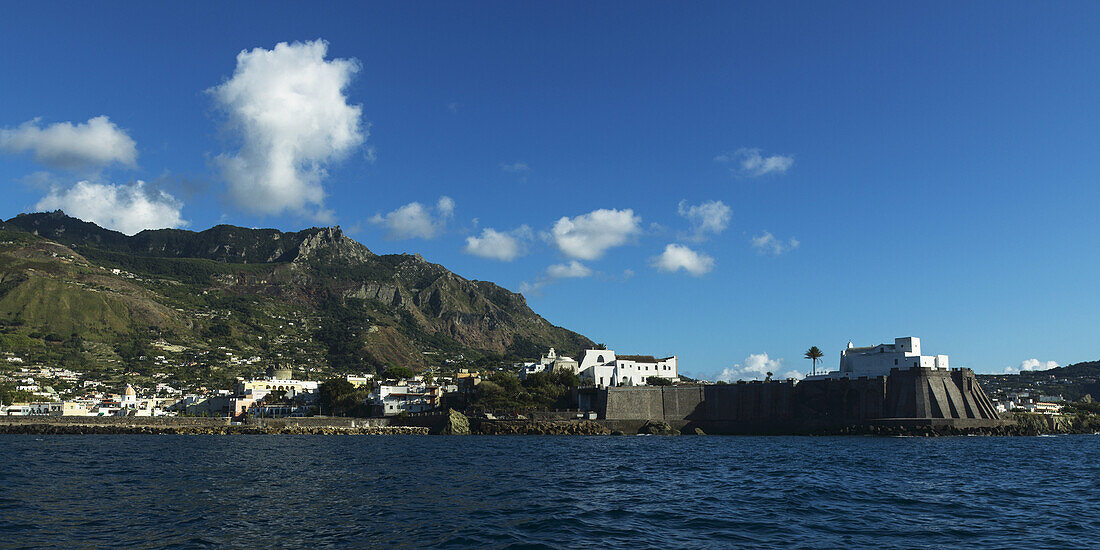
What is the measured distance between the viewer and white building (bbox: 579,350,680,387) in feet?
443

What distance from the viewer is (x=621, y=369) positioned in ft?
447

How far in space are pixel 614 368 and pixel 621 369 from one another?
1346 mm

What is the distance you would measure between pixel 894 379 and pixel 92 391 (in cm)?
17704

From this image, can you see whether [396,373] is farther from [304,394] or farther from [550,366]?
[550,366]

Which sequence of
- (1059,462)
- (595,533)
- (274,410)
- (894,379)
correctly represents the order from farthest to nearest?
(274,410) → (894,379) → (1059,462) → (595,533)

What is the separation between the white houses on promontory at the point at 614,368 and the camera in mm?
135000

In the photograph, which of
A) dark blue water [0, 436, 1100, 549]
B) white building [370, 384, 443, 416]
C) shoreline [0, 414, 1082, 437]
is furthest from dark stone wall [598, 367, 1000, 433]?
dark blue water [0, 436, 1100, 549]

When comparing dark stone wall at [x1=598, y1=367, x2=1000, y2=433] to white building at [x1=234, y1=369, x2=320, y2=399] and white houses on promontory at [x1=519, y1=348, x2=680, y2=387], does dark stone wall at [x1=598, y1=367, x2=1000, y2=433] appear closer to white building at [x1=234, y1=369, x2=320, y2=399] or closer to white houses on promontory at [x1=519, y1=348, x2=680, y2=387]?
white houses on promontory at [x1=519, y1=348, x2=680, y2=387]

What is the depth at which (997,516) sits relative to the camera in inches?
1069

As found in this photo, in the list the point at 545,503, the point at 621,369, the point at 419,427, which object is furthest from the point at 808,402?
the point at 545,503

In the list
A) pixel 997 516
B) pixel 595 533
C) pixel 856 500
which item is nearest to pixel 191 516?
pixel 595 533

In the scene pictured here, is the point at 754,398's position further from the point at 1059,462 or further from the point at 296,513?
the point at 296,513

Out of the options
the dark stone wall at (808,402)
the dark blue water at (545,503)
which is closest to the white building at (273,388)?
the dark stone wall at (808,402)

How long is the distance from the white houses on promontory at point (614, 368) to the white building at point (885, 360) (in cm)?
3223
